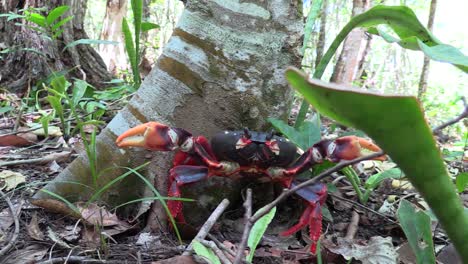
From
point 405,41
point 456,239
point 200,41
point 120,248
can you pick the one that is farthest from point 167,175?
point 456,239

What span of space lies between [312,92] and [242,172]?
3.66 feet

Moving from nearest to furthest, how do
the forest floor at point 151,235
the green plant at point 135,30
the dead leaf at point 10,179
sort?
the forest floor at point 151,235, the dead leaf at point 10,179, the green plant at point 135,30

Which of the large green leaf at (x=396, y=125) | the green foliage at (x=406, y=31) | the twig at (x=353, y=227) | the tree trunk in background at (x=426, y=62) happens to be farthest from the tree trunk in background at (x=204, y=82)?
→ the tree trunk in background at (x=426, y=62)

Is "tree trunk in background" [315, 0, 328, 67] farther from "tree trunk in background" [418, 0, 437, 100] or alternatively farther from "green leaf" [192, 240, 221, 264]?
"green leaf" [192, 240, 221, 264]

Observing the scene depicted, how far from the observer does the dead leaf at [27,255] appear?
1.21 m

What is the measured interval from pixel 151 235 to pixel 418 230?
852 millimetres

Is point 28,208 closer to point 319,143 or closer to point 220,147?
point 220,147

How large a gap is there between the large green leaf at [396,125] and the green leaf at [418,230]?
0.49 metres

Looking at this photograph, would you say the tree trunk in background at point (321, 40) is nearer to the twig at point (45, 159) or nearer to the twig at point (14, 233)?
the twig at point (45, 159)

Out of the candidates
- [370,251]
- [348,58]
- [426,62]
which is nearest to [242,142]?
[370,251]

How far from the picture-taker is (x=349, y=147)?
1.56 metres

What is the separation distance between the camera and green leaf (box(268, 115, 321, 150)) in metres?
1.72

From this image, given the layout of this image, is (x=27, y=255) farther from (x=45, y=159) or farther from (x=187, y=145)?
(x=45, y=159)

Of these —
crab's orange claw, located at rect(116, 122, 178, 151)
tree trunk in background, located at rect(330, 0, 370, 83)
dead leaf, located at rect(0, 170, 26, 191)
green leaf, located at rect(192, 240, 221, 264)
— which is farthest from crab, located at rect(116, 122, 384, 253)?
tree trunk in background, located at rect(330, 0, 370, 83)
